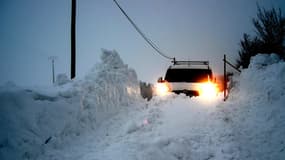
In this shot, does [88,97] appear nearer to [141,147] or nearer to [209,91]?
[141,147]

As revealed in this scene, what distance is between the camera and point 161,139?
6.28m

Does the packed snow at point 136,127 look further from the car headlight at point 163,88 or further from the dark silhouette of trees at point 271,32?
the dark silhouette of trees at point 271,32

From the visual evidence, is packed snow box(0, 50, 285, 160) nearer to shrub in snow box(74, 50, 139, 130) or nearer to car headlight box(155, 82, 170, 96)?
shrub in snow box(74, 50, 139, 130)

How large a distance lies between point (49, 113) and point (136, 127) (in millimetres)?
2509

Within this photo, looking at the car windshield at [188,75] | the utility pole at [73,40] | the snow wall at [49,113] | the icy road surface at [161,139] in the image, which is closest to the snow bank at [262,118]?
the icy road surface at [161,139]

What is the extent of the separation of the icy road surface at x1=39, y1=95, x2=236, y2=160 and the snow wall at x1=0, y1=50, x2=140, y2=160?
35cm

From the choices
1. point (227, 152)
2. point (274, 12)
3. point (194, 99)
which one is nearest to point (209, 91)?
point (194, 99)

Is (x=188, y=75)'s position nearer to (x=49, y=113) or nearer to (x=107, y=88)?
(x=107, y=88)

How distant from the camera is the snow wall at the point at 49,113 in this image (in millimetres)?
5816

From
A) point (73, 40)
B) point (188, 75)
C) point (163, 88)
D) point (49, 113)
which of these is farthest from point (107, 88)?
point (188, 75)

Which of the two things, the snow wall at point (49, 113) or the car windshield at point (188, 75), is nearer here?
the snow wall at point (49, 113)

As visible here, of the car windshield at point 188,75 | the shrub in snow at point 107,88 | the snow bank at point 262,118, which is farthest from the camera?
the car windshield at point 188,75

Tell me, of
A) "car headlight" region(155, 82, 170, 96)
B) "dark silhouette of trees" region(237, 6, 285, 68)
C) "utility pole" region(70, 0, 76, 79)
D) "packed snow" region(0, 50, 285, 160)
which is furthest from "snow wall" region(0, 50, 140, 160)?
"dark silhouette of trees" region(237, 6, 285, 68)

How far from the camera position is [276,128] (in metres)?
5.93
